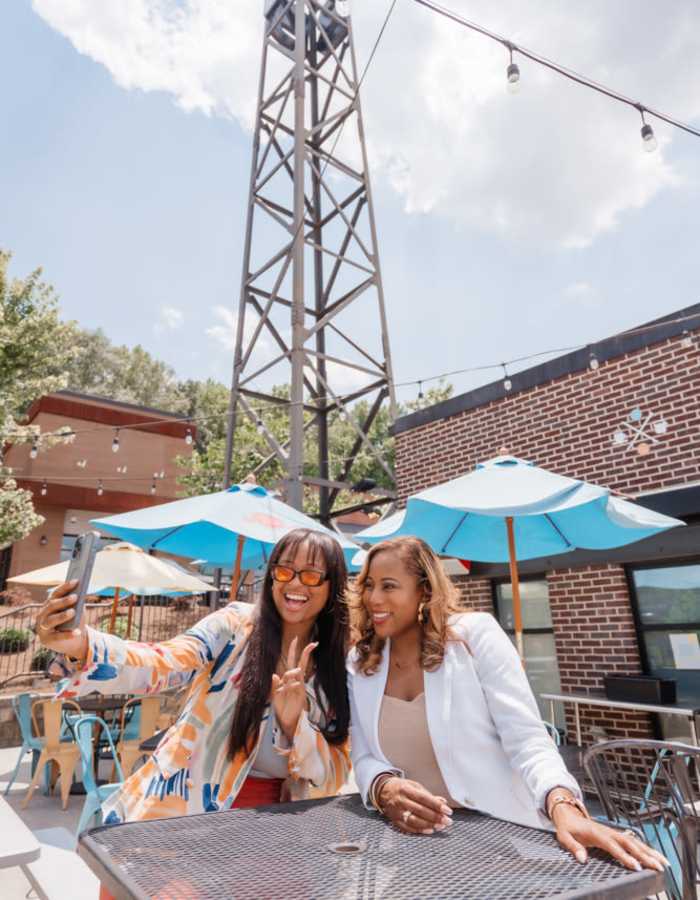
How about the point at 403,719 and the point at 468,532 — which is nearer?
the point at 403,719

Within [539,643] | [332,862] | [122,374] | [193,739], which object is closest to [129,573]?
[539,643]

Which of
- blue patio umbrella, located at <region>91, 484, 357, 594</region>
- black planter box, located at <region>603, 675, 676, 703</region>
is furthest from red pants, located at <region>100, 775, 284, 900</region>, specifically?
black planter box, located at <region>603, 675, 676, 703</region>

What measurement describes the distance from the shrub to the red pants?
13.6m

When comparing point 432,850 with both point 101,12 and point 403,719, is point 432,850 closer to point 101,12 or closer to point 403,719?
point 403,719

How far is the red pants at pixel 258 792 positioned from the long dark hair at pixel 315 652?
0.44 ft

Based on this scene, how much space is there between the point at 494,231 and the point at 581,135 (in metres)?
3.45

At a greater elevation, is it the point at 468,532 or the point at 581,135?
the point at 581,135

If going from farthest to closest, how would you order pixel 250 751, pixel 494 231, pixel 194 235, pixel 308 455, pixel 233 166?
1. pixel 308 455
2. pixel 194 235
3. pixel 233 166
4. pixel 494 231
5. pixel 250 751

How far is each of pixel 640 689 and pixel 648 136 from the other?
5.06 meters

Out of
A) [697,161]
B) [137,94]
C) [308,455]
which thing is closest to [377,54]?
[697,161]

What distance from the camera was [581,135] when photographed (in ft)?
21.8

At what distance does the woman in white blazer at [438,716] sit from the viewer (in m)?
1.39

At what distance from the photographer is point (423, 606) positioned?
1904mm

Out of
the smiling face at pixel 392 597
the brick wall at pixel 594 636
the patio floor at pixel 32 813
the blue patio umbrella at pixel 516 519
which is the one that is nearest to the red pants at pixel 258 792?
the smiling face at pixel 392 597
